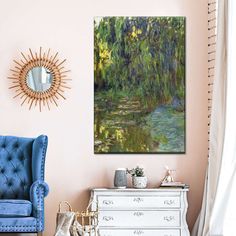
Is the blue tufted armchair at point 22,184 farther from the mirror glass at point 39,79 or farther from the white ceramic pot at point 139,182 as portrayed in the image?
the white ceramic pot at point 139,182

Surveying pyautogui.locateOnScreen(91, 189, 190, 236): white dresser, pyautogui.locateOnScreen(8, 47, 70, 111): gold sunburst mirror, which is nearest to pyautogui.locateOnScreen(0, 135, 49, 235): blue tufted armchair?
pyautogui.locateOnScreen(8, 47, 70, 111): gold sunburst mirror

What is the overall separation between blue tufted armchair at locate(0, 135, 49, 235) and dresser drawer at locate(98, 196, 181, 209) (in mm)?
571

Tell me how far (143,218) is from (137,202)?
152mm

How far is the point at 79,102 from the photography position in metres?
6.54

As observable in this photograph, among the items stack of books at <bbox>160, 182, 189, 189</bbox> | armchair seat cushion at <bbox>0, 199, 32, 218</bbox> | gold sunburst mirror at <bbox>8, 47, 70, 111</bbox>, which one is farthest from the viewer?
gold sunburst mirror at <bbox>8, 47, 70, 111</bbox>

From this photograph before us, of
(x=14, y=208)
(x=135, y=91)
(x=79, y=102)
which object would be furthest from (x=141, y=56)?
(x=14, y=208)

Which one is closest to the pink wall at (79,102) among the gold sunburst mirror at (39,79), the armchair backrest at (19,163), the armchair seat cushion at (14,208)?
the gold sunburst mirror at (39,79)

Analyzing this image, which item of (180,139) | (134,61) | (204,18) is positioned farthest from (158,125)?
(204,18)

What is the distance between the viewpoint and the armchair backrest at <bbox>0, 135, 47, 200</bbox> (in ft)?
20.2

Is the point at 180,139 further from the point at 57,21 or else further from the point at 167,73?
the point at 57,21

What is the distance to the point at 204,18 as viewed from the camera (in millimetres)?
6598

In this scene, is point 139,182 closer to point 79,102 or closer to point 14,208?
point 79,102

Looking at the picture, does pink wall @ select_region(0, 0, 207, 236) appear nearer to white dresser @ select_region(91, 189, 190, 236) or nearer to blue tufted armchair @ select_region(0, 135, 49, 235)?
blue tufted armchair @ select_region(0, 135, 49, 235)

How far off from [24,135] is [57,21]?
1138 mm
